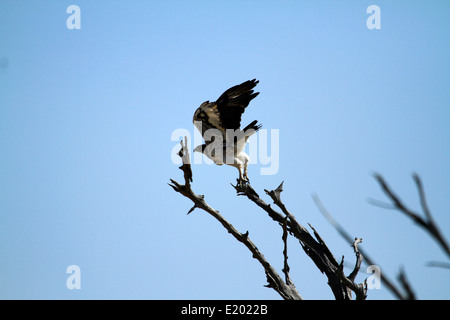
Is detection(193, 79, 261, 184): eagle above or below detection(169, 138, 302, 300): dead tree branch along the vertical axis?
above

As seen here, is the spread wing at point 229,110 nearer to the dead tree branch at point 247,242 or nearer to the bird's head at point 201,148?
the bird's head at point 201,148

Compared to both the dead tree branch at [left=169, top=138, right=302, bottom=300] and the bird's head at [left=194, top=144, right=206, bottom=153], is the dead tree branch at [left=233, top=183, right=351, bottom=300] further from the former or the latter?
the bird's head at [left=194, top=144, right=206, bottom=153]

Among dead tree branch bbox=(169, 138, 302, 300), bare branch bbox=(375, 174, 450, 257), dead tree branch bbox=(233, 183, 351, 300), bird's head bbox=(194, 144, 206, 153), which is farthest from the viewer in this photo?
bird's head bbox=(194, 144, 206, 153)

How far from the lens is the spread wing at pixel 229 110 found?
7.14 m

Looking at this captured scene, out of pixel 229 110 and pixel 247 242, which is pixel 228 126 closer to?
pixel 229 110

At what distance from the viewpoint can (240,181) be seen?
6781 millimetres

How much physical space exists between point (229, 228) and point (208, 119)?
2.24 metres

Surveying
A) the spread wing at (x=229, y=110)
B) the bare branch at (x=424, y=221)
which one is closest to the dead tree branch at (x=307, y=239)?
the spread wing at (x=229, y=110)

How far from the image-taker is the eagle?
281 inches

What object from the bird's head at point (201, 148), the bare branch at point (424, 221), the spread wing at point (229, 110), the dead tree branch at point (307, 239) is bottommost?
the dead tree branch at point (307, 239)

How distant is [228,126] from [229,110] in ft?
0.87

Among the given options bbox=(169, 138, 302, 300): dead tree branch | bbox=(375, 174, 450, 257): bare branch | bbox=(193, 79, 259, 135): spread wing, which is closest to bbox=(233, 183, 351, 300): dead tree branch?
bbox=(169, 138, 302, 300): dead tree branch
